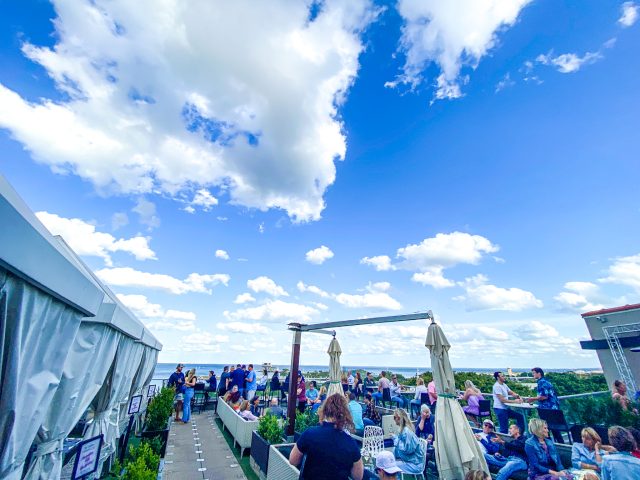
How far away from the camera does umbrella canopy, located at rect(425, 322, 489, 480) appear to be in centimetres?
430

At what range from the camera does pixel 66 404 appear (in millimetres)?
2732

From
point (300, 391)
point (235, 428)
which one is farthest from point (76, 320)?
point (300, 391)

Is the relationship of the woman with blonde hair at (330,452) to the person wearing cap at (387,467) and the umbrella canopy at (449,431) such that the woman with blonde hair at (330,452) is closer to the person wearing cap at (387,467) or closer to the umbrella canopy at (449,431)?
the person wearing cap at (387,467)

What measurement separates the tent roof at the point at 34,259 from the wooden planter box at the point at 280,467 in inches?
129

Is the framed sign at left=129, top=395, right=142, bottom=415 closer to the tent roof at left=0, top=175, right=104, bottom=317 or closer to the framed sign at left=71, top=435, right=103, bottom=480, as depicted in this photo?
the framed sign at left=71, top=435, right=103, bottom=480

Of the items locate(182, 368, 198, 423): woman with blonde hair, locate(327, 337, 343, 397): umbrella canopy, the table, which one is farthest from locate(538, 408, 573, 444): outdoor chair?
locate(182, 368, 198, 423): woman with blonde hair

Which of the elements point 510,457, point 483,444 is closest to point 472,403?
point 483,444

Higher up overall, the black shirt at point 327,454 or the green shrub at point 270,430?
the black shirt at point 327,454

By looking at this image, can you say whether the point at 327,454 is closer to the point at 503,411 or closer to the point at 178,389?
the point at 503,411

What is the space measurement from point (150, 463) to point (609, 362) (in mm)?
13786

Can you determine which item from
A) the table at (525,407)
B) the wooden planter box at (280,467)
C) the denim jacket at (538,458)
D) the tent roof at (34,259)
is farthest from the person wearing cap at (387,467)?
the table at (525,407)

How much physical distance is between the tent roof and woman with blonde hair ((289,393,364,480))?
7.22 ft

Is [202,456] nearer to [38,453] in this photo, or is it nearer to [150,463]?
[150,463]

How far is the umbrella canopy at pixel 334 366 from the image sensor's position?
771 cm
